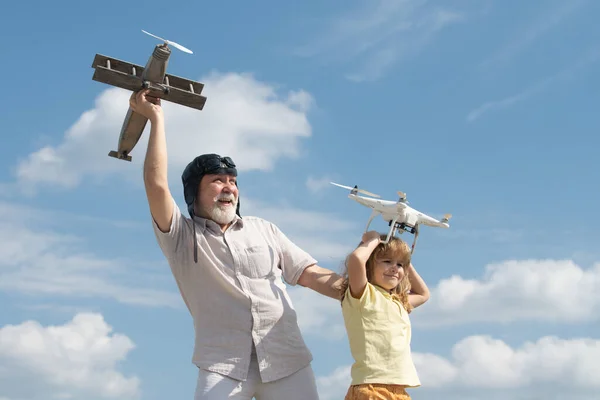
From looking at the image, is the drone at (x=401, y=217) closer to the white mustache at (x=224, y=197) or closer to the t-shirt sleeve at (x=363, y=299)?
the t-shirt sleeve at (x=363, y=299)

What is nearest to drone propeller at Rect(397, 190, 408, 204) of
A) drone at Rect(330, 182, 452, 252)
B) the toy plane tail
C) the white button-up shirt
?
drone at Rect(330, 182, 452, 252)

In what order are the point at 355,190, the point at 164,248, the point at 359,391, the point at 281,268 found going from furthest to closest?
1. the point at 355,190
2. the point at 281,268
3. the point at 164,248
4. the point at 359,391

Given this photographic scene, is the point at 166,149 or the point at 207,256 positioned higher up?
the point at 166,149

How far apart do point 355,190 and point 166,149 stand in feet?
6.44

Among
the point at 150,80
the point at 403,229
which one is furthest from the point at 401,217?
the point at 150,80

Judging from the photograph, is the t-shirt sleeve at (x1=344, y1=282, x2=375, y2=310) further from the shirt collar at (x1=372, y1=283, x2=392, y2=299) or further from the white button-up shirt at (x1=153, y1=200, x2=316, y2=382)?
the white button-up shirt at (x1=153, y1=200, x2=316, y2=382)

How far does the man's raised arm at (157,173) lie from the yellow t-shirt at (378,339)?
1601 mm

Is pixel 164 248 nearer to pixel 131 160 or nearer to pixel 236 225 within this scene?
pixel 236 225

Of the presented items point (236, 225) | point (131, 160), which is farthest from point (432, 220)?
point (131, 160)

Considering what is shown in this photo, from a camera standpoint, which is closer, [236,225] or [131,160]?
[236,225]

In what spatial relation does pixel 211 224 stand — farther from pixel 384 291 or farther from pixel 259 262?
pixel 384 291

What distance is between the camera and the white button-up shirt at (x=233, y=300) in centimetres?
500

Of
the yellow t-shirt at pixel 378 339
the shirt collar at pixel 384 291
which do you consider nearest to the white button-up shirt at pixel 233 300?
the yellow t-shirt at pixel 378 339

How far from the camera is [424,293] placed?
5.96 meters
